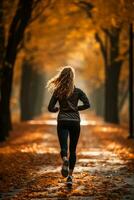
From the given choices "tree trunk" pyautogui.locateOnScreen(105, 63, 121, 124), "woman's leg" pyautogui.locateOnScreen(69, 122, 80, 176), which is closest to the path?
"woman's leg" pyautogui.locateOnScreen(69, 122, 80, 176)

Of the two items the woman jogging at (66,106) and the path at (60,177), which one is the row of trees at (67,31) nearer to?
the path at (60,177)

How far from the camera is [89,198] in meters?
9.97

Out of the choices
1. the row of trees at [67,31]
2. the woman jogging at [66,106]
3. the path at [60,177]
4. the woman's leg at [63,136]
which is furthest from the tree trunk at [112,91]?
the woman's leg at [63,136]

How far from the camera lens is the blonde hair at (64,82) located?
433 inches

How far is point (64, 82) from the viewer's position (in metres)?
11.0

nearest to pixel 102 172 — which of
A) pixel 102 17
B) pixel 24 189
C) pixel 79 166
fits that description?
pixel 79 166

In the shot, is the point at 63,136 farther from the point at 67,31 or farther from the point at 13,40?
the point at 67,31

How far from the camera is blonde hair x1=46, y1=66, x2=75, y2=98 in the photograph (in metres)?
11.0

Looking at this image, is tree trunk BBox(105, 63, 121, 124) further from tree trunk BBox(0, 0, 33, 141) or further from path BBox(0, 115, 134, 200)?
path BBox(0, 115, 134, 200)

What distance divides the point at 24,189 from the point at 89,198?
1680 mm

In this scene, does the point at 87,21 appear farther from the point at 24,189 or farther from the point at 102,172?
the point at 24,189

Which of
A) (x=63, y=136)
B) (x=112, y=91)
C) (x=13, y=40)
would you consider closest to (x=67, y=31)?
(x=112, y=91)

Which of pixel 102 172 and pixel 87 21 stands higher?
pixel 87 21

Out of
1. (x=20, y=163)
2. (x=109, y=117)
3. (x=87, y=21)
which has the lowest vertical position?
(x=109, y=117)
